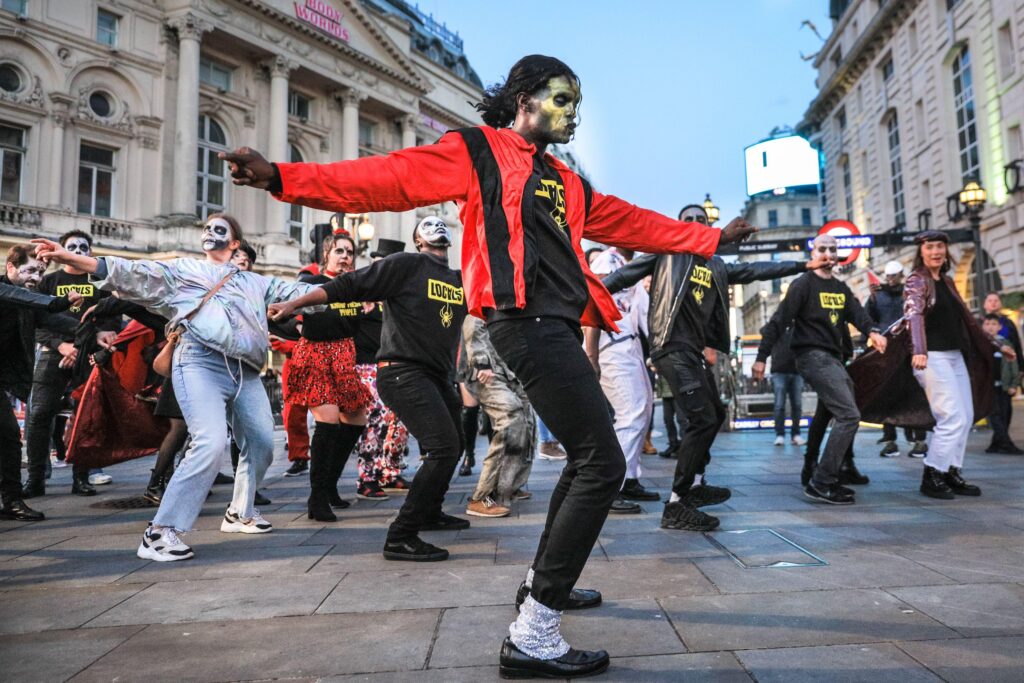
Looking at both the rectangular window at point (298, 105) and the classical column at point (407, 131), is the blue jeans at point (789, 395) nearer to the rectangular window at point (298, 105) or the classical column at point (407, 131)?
the rectangular window at point (298, 105)

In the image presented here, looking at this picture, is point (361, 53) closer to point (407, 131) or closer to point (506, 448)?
point (407, 131)

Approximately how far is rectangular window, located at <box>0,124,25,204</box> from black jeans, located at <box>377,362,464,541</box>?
2695 cm

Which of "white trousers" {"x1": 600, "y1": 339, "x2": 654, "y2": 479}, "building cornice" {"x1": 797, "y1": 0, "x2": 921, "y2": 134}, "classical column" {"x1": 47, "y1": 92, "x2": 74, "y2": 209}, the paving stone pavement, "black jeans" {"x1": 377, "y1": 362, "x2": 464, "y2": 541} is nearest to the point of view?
the paving stone pavement

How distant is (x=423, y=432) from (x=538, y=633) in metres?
2.07

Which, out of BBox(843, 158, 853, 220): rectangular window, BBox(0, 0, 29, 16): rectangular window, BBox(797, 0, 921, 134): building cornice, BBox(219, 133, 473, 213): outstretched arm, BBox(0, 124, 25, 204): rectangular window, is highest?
BBox(797, 0, 921, 134): building cornice

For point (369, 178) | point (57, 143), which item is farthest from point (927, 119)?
point (57, 143)

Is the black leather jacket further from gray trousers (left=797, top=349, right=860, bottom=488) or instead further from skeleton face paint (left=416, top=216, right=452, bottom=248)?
skeleton face paint (left=416, top=216, right=452, bottom=248)

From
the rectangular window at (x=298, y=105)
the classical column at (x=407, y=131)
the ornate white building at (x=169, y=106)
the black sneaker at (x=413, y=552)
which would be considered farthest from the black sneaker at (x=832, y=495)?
the classical column at (x=407, y=131)

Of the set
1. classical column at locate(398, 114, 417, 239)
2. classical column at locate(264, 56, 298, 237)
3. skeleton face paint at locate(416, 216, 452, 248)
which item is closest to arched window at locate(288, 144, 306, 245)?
classical column at locate(264, 56, 298, 237)

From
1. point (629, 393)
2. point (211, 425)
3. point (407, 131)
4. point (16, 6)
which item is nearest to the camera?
point (211, 425)

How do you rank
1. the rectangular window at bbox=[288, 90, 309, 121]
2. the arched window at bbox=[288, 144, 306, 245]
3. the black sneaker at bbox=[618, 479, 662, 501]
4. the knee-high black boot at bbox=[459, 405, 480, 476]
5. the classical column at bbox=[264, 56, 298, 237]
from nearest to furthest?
the black sneaker at bbox=[618, 479, 662, 501] < the knee-high black boot at bbox=[459, 405, 480, 476] < the classical column at bbox=[264, 56, 298, 237] < the arched window at bbox=[288, 144, 306, 245] < the rectangular window at bbox=[288, 90, 309, 121]

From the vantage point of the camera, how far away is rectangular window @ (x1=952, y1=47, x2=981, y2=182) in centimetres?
2598

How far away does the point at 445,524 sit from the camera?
4660mm

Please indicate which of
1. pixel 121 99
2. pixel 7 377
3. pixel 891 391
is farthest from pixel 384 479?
pixel 121 99
